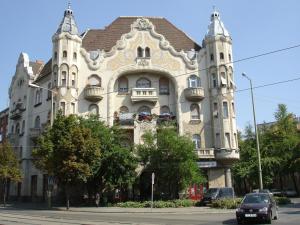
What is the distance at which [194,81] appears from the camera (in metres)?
46.1

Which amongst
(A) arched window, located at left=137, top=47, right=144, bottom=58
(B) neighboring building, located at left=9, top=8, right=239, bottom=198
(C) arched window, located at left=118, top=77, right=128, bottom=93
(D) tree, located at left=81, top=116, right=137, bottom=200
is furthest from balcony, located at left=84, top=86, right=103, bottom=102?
(D) tree, located at left=81, top=116, right=137, bottom=200

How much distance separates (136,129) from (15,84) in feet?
73.7

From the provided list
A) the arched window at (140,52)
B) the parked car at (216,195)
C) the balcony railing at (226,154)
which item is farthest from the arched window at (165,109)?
the parked car at (216,195)

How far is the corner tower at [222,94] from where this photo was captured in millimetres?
42594

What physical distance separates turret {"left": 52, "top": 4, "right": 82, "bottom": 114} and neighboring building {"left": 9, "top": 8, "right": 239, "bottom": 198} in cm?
11

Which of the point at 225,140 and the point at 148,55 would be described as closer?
the point at 225,140

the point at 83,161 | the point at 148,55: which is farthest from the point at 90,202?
the point at 148,55

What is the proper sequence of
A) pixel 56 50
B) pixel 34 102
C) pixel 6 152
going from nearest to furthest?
pixel 6 152 → pixel 56 50 → pixel 34 102

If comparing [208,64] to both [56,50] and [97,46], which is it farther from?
[56,50]

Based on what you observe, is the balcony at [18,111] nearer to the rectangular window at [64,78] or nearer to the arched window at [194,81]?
the rectangular window at [64,78]

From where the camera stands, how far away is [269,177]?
168 feet

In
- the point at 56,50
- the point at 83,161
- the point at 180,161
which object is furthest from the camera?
the point at 56,50

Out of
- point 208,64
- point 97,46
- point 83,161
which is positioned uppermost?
point 97,46

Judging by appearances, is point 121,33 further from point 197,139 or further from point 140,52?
point 197,139
